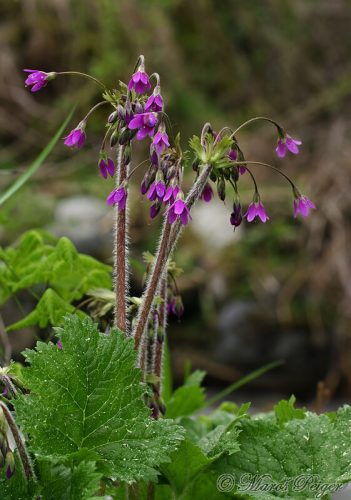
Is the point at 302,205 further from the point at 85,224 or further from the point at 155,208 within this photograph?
the point at 85,224

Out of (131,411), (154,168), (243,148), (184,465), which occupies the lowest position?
(184,465)

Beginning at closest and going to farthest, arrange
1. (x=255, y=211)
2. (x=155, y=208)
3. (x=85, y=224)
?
1. (x=155, y=208)
2. (x=255, y=211)
3. (x=85, y=224)

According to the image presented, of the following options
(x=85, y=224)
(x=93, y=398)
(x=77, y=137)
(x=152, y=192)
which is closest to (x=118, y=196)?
(x=152, y=192)

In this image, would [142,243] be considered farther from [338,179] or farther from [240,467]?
[240,467]

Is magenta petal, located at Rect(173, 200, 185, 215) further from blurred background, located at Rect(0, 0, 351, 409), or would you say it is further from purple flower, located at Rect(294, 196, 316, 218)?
blurred background, located at Rect(0, 0, 351, 409)

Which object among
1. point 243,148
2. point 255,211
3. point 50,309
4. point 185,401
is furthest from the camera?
point 243,148
